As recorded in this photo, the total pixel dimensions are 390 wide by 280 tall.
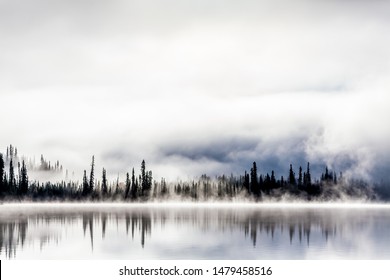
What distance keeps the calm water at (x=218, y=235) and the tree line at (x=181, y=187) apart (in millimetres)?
1032

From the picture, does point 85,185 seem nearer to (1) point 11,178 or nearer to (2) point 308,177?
(1) point 11,178

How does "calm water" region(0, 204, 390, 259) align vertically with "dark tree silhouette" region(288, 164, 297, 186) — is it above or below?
below

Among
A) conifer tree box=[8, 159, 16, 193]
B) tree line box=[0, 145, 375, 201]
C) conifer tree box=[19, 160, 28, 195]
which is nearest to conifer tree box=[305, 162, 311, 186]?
tree line box=[0, 145, 375, 201]

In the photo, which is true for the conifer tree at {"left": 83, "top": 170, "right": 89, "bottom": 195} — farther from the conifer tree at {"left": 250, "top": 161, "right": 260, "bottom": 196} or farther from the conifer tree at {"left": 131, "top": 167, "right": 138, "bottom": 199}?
the conifer tree at {"left": 250, "top": 161, "right": 260, "bottom": 196}

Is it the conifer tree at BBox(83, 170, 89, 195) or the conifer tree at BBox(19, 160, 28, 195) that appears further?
the conifer tree at BBox(19, 160, 28, 195)

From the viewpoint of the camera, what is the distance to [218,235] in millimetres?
27141

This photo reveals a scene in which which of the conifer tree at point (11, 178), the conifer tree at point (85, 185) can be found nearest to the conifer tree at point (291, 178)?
the conifer tree at point (85, 185)

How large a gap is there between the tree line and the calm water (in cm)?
103

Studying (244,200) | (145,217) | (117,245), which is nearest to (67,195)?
(145,217)

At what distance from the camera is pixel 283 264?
2139cm

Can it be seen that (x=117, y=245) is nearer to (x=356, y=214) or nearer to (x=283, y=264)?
(x=283, y=264)

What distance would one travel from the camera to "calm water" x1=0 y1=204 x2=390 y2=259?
75.5ft

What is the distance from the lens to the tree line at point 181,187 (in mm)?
30672

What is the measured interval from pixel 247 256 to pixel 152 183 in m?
12.6
